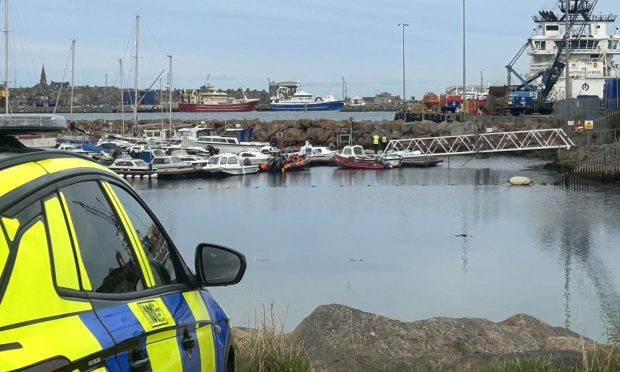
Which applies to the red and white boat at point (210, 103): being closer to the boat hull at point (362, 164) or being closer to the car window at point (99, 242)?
the boat hull at point (362, 164)

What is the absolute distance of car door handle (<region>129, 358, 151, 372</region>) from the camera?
97.1 inches

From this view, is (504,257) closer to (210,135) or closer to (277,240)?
(277,240)

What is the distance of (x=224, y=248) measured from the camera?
12.3ft

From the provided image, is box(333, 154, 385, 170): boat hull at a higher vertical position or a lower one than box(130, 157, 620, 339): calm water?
higher

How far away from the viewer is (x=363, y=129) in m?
77.4

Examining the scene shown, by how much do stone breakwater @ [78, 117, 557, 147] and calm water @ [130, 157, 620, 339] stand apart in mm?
18443

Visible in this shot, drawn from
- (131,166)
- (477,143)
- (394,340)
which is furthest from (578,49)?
(394,340)

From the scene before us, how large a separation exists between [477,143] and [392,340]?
5812 cm

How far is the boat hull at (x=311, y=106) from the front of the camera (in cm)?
15638

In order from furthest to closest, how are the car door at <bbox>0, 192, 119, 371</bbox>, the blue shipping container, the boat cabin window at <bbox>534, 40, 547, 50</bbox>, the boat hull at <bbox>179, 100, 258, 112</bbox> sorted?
the boat hull at <bbox>179, 100, 258, 112</bbox>
the boat cabin window at <bbox>534, 40, 547, 50</bbox>
the blue shipping container
the car door at <bbox>0, 192, 119, 371</bbox>

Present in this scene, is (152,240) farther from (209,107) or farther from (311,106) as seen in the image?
(311,106)

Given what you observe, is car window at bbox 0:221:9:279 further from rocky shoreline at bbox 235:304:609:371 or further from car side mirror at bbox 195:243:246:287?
rocky shoreline at bbox 235:304:609:371

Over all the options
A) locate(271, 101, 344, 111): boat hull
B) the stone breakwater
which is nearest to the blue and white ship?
locate(271, 101, 344, 111): boat hull

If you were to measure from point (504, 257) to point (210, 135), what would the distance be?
45239 mm
